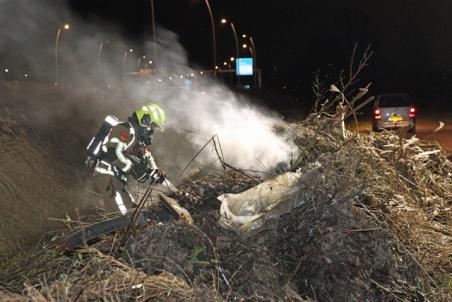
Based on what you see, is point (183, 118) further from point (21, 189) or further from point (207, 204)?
point (207, 204)

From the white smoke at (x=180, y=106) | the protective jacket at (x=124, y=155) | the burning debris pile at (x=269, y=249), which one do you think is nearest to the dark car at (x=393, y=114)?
the white smoke at (x=180, y=106)

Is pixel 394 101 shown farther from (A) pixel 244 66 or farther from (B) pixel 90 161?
(A) pixel 244 66

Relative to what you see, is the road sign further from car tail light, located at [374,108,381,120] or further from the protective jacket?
the protective jacket

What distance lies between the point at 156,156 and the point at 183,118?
3.74 ft

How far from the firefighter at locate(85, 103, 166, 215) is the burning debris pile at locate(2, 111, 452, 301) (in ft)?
4.85

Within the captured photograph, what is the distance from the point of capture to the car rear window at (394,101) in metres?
15.9

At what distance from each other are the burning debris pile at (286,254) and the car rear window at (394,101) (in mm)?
11685

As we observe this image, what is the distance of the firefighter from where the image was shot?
6.10 m

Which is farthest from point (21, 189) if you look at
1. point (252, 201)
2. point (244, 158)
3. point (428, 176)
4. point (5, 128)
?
point (428, 176)

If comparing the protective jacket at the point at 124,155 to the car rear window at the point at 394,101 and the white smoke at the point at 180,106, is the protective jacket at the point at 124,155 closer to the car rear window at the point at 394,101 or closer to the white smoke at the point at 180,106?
the white smoke at the point at 180,106

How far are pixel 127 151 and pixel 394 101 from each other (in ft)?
41.1

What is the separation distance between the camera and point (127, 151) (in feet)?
20.9

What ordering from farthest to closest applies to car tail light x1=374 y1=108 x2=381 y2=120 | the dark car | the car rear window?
the car rear window < car tail light x1=374 y1=108 x2=381 y2=120 < the dark car

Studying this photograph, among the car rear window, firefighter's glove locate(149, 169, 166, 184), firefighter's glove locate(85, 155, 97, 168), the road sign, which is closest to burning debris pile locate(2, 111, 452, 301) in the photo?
firefighter's glove locate(149, 169, 166, 184)
